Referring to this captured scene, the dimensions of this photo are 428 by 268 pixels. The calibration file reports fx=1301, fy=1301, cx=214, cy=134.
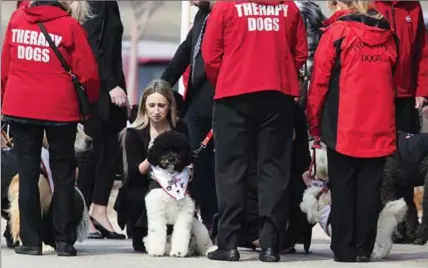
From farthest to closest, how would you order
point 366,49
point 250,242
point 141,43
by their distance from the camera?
point 141,43, point 250,242, point 366,49

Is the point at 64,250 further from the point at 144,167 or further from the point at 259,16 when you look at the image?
the point at 259,16

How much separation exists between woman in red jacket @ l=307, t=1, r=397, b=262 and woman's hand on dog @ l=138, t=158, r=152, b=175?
3.76 feet

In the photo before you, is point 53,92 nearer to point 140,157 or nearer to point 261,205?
point 140,157

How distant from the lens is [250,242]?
8711mm

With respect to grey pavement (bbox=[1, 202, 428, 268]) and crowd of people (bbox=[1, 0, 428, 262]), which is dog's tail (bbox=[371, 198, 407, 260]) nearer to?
grey pavement (bbox=[1, 202, 428, 268])

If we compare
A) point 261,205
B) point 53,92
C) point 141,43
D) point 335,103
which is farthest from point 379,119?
point 141,43

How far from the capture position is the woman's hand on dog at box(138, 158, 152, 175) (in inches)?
339

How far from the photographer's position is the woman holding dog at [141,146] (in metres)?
8.73

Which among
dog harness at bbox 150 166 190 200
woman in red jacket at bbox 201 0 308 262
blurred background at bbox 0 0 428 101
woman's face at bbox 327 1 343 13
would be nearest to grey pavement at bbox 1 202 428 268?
woman in red jacket at bbox 201 0 308 262

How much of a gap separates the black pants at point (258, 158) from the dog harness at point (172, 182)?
0.37 meters

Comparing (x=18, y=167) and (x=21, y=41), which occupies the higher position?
(x=21, y=41)

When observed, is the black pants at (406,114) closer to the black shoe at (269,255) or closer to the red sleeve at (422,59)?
the red sleeve at (422,59)

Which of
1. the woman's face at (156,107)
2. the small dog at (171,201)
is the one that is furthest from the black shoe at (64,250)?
the woman's face at (156,107)

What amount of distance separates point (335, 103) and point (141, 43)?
15.8m
